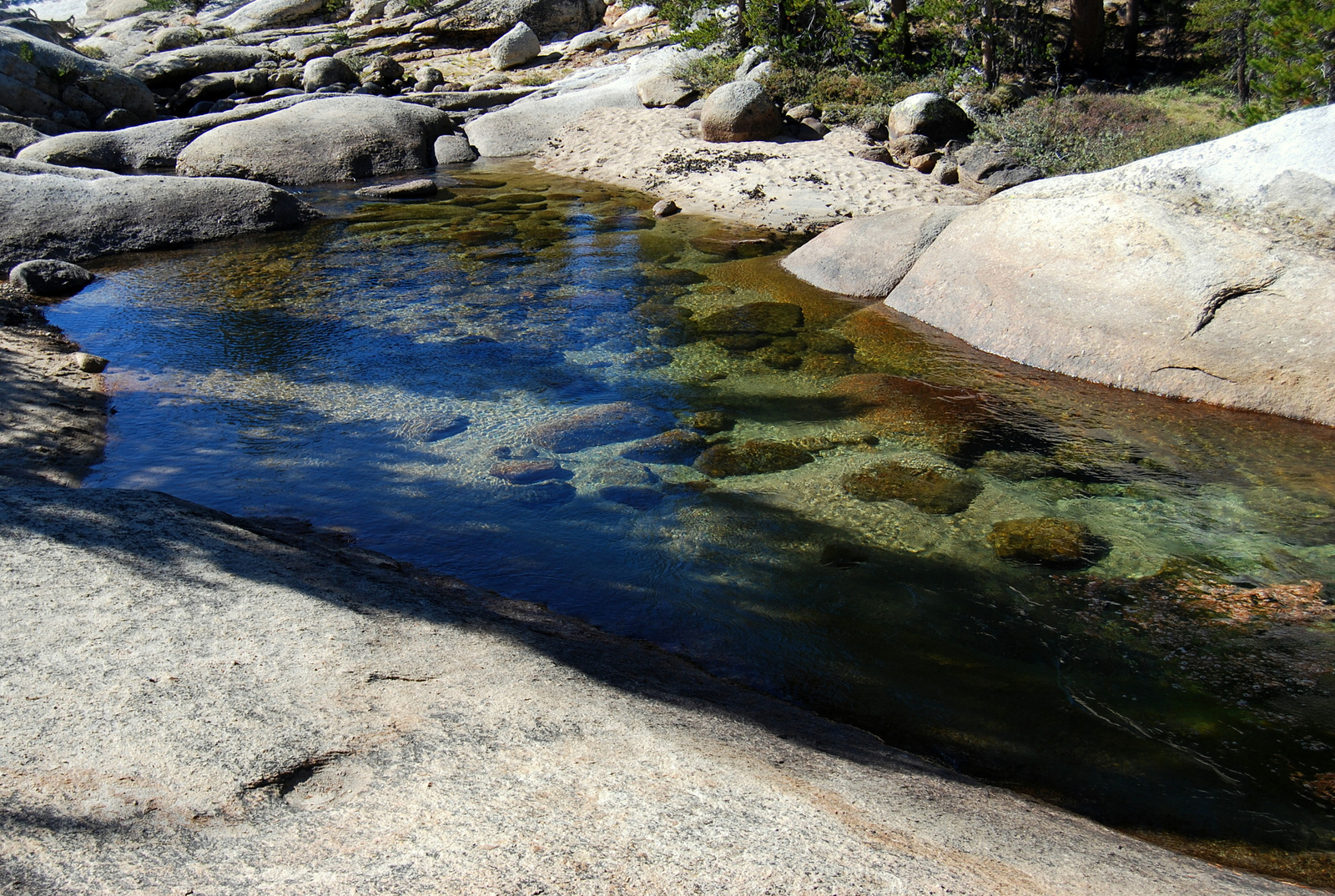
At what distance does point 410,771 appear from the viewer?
7.47ft

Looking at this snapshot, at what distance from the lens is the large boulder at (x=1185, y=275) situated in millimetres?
5957

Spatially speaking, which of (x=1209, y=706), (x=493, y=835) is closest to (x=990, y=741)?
(x=1209, y=706)

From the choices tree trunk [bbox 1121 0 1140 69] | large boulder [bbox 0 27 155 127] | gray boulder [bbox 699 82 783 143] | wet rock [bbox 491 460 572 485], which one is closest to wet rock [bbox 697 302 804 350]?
wet rock [bbox 491 460 572 485]

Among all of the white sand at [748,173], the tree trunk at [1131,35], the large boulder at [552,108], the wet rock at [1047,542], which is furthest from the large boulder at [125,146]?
the tree trunk at [1131,35]

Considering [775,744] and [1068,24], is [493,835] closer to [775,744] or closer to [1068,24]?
[775,744]

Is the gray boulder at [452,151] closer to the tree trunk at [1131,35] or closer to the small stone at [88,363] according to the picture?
the small stone at [88,363]

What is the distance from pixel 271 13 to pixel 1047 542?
3659 centimetres

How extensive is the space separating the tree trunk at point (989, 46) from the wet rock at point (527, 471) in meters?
12.4

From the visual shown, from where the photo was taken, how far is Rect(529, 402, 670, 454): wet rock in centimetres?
591

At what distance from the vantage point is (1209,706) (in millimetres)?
3496

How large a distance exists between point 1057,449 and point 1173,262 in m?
2.05

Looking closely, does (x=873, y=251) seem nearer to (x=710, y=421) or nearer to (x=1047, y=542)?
(x=710, y=421)

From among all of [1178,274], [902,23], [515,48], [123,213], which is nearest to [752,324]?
[1178,274]

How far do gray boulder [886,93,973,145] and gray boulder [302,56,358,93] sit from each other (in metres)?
15.2
